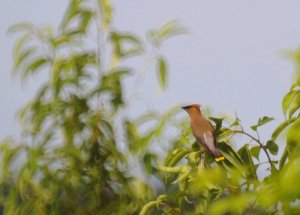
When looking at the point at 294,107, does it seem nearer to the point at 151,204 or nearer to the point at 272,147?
the point at 272,147

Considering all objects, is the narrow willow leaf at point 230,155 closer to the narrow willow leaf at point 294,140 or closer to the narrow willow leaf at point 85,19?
the narrow willow leaf at point 294,140

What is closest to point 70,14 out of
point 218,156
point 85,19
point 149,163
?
point 85,19

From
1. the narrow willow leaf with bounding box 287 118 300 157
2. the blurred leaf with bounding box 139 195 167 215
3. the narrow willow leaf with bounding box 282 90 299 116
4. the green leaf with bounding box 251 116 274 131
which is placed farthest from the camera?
the blurred leaf with bounding box 139 195 167 215

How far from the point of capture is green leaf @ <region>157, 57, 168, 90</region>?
1798mm

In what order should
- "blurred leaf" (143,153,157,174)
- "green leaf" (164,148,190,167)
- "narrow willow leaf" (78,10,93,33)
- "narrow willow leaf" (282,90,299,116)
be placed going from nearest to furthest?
"narrow willow leaf" (282,90,299,116)
"green leaf" (164,148,190,167)
"blurred leaf" (143,153,157,174)
"narrow willow leaf" (78,10,93,33)

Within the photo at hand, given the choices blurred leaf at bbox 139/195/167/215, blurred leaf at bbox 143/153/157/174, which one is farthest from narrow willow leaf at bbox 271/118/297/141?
blurred leaf at bbox 143/153/157/174

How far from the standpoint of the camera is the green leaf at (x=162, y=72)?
1798 mm

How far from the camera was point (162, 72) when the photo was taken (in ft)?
6.02

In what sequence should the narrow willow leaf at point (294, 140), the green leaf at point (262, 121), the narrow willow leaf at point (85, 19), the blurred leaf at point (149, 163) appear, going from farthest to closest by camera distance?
the narrow willow leaf at point (85, 19)
the blurred leaf at point (149, 163)
the green leaf at point (262, 121)
the narrow willow leaf at point (294, 140)

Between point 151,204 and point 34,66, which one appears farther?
point 34,66

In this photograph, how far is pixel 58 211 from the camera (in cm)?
188

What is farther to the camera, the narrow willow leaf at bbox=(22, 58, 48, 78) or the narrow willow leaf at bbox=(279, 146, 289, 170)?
the narrow willow leaf at bbox=(22, 58, 48, 78)

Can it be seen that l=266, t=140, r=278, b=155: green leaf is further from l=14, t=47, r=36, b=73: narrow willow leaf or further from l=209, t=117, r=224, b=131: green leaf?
l=14, t=47, r=36, b=73: narrow willow leaf

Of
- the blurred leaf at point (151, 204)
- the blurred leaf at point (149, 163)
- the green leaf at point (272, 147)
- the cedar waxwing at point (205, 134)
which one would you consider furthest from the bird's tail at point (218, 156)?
the blurred leaf at point (149, 163)
